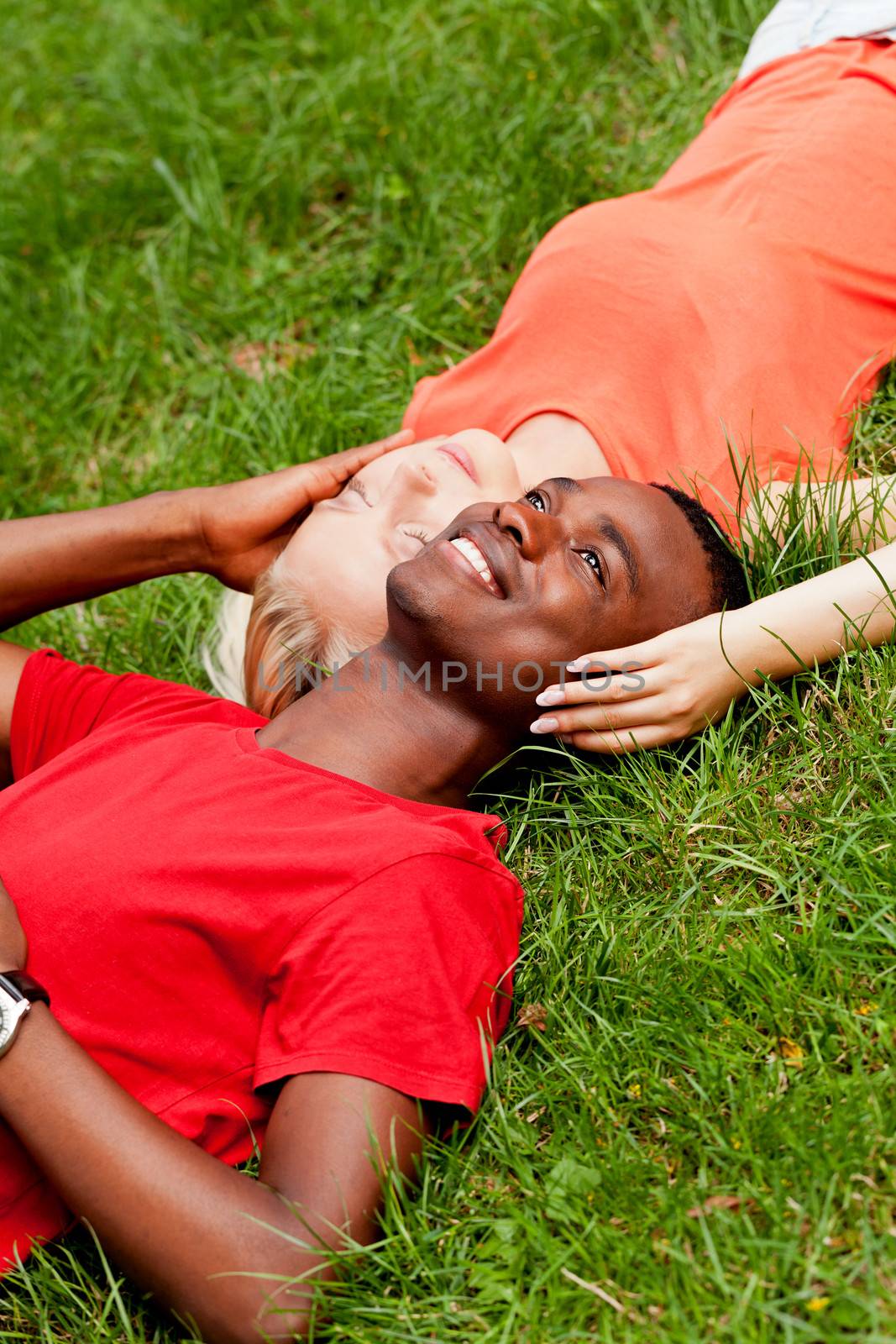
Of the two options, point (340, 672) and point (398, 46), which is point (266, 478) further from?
point (398, 46)

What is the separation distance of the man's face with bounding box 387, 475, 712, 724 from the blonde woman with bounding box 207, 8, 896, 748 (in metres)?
0.33

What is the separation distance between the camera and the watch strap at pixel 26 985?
2305mm

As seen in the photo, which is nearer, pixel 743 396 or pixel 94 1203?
pixel 94 1203

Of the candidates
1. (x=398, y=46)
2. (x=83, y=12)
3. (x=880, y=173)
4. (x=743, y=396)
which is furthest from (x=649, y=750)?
(x=83, y=12)

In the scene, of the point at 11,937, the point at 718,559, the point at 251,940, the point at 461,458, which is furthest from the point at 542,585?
the point at 11,937

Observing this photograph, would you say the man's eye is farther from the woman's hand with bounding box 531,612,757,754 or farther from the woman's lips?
the woman's lips

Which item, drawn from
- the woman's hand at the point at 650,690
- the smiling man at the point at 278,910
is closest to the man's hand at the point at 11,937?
the smiling man at the point at 278,910

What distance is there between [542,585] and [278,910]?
1.01 meters

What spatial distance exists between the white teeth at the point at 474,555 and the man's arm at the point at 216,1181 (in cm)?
125

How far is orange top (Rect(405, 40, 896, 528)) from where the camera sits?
11.9 ft

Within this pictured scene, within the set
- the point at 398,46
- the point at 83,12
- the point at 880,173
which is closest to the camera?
the point at 880,173

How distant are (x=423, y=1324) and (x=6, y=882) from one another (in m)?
1.30

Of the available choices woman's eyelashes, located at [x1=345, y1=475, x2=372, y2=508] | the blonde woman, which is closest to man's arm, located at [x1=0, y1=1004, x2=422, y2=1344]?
the blonde woman

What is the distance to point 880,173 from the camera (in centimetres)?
393
